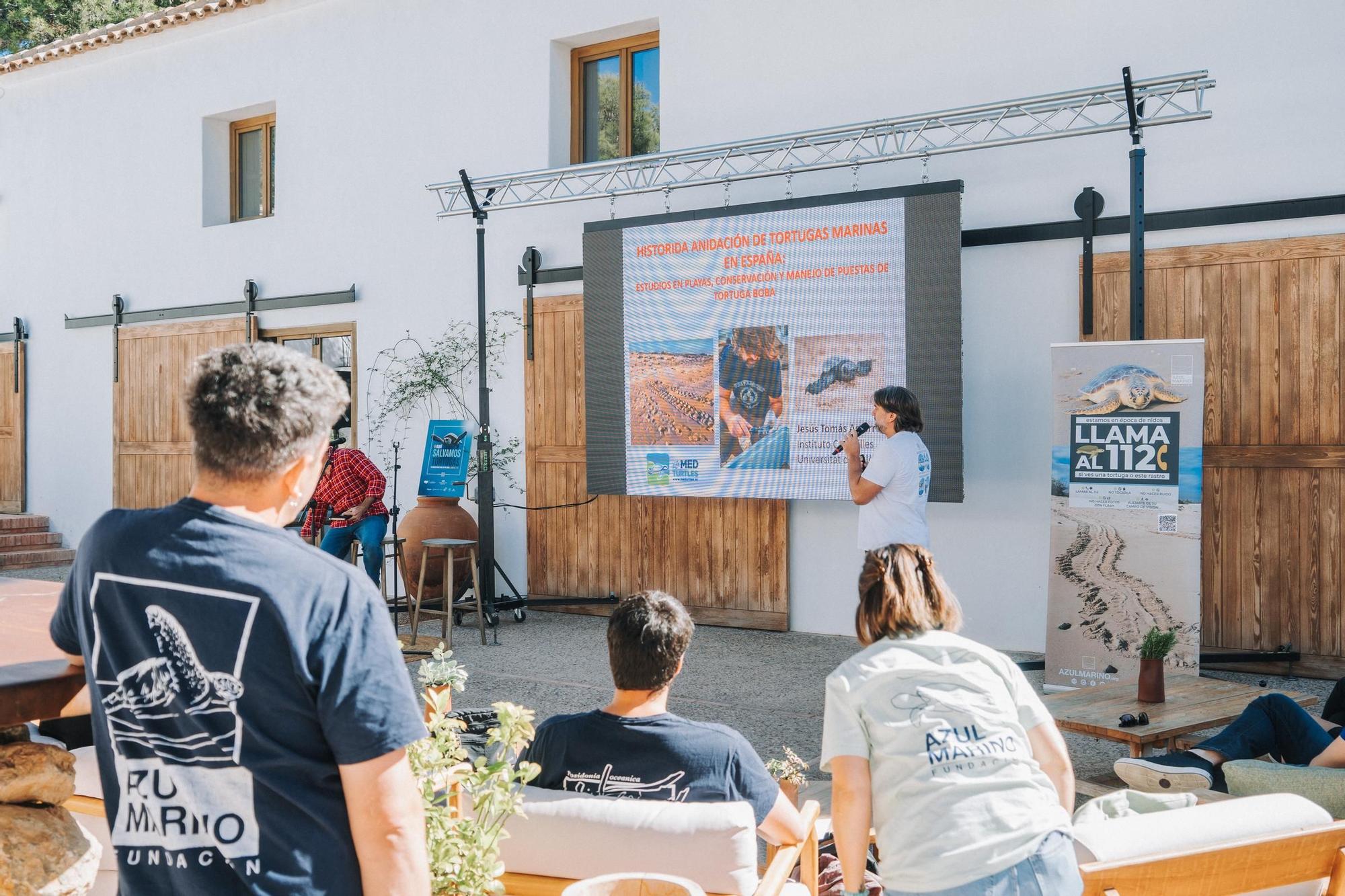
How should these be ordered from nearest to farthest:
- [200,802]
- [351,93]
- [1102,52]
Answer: [200,802] < [1102,52] < [351,93]

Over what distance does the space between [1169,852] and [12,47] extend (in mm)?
19084

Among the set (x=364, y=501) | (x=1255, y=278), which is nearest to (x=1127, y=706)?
(x=1255, y=278)

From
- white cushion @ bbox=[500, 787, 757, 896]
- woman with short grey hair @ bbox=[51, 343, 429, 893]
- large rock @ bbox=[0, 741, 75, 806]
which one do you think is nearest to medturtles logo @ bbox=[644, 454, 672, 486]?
white cushion @ bbox=[500, 787, 757, 896]

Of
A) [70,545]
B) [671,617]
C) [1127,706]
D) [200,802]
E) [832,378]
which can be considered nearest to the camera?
[200,802]

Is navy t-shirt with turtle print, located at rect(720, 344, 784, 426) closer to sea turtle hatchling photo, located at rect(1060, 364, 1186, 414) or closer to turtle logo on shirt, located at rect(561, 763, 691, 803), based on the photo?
sea turtle hatchling photo, located at rect(1060, 364, 1186, 414)

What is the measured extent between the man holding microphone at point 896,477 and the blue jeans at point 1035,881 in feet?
11.8

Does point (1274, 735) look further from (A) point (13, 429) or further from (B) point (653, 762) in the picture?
(A) point (13, 429)

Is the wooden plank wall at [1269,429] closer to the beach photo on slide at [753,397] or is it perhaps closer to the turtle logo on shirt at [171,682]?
the beach photo on slide at [753,397]

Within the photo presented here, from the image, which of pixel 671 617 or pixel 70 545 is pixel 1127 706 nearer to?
pixel 671 617

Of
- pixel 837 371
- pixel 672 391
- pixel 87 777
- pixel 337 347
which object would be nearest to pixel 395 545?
pixel 672 391

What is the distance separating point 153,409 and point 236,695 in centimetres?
1140

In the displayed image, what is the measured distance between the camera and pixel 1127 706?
431cm

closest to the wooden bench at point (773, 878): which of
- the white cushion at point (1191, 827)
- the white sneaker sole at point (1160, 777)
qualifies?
the white cushion at point (1191, 827)

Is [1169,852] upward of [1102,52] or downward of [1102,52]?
downward
